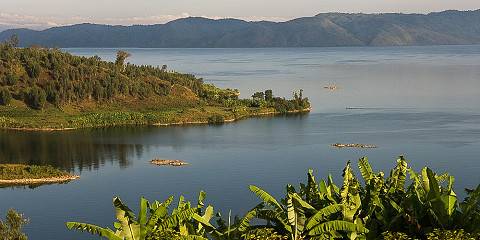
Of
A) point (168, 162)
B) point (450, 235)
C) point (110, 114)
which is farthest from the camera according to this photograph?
point (110, 114)

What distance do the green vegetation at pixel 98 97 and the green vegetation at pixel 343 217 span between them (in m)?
113

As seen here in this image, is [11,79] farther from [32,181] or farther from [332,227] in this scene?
[332,227]

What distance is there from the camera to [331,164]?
9181cm

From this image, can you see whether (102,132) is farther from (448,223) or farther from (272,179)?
(448,223)

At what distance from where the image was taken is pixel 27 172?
86438 mm

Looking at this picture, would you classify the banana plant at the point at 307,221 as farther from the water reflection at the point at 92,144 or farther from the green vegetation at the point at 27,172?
the water reflection at the point at 92,144

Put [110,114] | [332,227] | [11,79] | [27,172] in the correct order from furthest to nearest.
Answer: [11,79], [110,114], [27,172], [332,227]

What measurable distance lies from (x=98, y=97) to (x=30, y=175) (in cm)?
7706

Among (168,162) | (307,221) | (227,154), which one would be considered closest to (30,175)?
(168,162)

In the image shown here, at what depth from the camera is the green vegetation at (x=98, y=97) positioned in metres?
144

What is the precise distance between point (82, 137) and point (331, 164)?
55.4 meters

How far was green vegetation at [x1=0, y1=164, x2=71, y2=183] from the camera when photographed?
8506cm

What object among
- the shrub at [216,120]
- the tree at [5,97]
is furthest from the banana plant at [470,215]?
the tree at [5,97]

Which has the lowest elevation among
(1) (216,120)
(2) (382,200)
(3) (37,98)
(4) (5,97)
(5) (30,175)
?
(5) (30,175)
